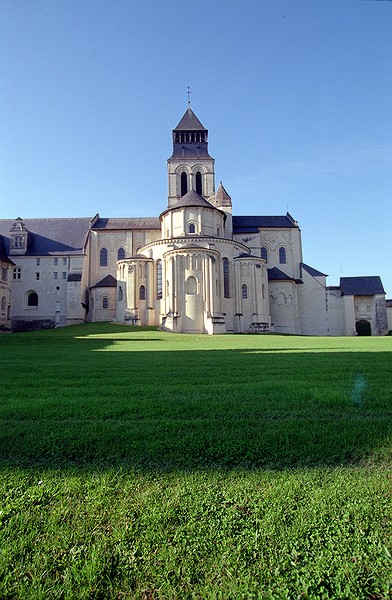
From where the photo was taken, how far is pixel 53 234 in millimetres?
58125

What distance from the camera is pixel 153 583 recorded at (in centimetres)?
358

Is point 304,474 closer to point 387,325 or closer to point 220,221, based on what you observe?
point 220,221

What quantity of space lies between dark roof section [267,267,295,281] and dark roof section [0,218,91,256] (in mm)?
26181

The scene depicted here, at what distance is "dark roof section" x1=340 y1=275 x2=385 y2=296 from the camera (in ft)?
182

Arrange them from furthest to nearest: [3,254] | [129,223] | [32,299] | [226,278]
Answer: [129,223] → [32,299] → [3,254] → [226,278]

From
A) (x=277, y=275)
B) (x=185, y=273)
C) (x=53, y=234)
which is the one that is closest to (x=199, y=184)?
(x=277, y=275)

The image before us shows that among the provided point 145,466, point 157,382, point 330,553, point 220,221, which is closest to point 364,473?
point 330,553

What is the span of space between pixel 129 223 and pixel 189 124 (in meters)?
20.8

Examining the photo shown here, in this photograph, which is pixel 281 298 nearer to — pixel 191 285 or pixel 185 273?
pixel 191 285

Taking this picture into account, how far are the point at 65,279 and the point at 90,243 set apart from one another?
263 inches

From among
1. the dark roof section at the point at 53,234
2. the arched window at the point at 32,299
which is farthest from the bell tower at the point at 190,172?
the arched window at the point at 32,299

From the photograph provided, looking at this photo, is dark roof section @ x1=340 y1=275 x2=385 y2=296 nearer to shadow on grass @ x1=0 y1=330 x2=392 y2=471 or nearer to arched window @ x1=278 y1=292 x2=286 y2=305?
arched window @ x1=278 y1=292 x2=286 y2=305

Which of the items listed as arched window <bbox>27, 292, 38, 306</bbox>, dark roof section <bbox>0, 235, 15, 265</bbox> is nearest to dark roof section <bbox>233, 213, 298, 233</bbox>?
arched window <bbox>27, 292, 38, 306</bbox>

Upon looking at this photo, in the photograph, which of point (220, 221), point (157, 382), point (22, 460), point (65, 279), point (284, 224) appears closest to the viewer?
point (22, 460)
